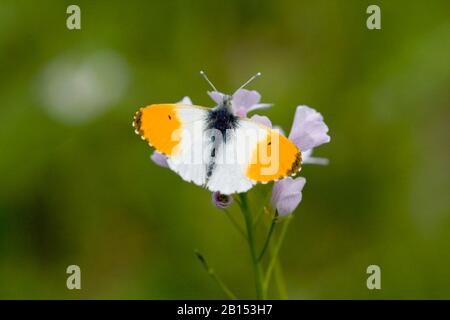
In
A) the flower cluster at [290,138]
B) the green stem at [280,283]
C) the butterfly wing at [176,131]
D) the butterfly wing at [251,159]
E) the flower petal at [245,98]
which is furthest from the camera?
the green stem at [280,283]

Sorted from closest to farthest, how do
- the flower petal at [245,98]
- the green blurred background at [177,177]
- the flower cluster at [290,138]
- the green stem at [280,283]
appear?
1. the flower cluster at [290,138]
2. the flower petal at [245,98]
3. the green stem at [280,283]
4. the green blurred background at [177,177]

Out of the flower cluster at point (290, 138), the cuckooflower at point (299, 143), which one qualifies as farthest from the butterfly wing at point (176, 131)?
the cuckooflower at point (299, 143)

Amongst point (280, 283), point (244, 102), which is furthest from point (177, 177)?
point (244, 102)

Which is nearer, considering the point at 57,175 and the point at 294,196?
the point at 294,196

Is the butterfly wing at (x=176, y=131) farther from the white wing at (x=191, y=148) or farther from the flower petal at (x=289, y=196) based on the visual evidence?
the flower petal at (x=289, y=196)

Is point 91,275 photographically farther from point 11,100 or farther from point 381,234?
point 381,234

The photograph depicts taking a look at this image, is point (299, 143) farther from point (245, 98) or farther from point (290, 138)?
point (245, 98)

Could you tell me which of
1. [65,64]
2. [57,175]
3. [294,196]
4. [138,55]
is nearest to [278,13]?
[138,55]
